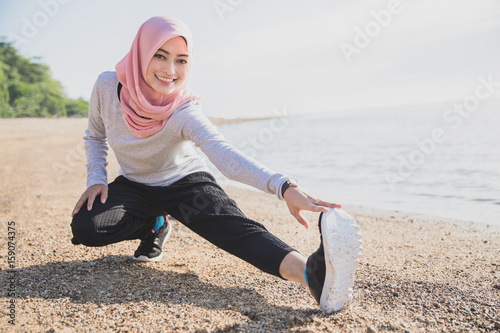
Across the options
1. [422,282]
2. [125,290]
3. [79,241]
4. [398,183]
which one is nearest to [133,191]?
[79,241]

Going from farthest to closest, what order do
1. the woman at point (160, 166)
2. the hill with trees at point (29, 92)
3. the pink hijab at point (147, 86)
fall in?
the hill with trees at point (29, 92) < the pink hijab at point (147, 86) < the woman at point (160, 166)

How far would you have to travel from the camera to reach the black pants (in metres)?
2.10

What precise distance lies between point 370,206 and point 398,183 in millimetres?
1737

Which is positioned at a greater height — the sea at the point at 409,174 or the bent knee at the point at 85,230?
the bent knee at the point at 85,230

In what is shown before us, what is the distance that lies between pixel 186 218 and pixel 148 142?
1.67 ft

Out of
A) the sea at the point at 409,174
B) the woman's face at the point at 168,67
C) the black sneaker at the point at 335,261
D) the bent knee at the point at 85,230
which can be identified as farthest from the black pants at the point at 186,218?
the sea at the point at 409,174

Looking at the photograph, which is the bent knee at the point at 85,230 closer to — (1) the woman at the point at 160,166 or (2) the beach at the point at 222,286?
(1) the woman at the point at 160,166

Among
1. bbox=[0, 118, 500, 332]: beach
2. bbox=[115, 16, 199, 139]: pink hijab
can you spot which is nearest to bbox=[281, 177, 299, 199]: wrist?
bbox=[0, 118, 500, 332]: beach

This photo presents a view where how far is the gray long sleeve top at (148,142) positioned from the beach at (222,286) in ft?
1.96

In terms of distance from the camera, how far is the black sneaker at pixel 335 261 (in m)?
1.77

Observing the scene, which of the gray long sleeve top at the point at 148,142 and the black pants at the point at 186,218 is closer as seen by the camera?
the black pants at the point at 186,218

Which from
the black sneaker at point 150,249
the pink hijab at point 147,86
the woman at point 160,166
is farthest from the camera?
the black sneaker at point 150,249

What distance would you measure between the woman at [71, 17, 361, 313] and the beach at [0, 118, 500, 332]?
0.23 meters

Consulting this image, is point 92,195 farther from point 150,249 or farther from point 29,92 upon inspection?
point 29,92
